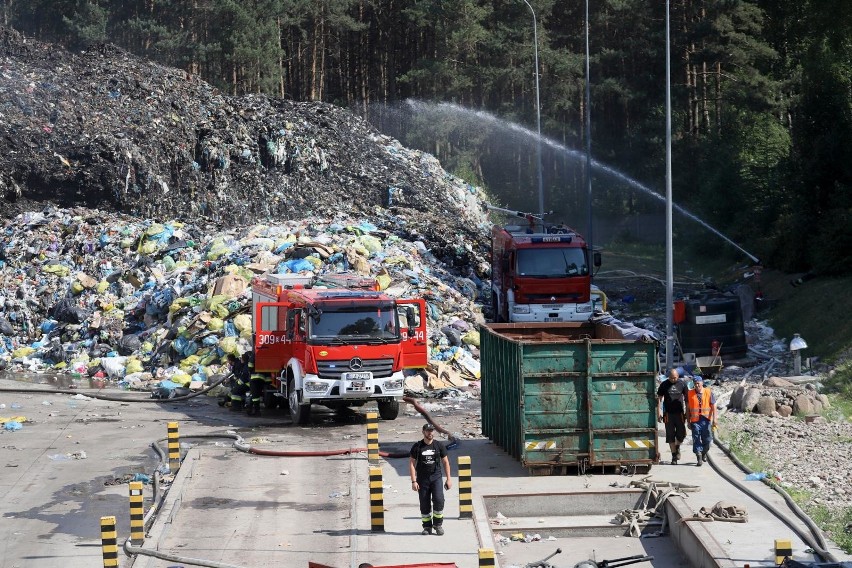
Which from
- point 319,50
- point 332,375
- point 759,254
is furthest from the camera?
point 319,50

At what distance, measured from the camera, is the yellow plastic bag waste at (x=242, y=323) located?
2642 centimetres

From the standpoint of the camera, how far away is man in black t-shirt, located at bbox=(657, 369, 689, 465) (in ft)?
54.2

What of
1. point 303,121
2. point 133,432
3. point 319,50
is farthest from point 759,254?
point 319,50

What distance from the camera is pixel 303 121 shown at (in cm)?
4703

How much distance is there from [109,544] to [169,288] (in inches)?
770

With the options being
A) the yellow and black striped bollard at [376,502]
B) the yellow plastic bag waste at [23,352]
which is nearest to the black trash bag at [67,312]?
the yellow plastic bag waste at [23,352]

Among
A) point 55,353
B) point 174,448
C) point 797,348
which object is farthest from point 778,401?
point 55,353

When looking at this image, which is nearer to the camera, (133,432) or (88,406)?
(133,432)

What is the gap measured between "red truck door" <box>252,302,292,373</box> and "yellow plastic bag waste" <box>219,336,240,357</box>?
3897 millimetres

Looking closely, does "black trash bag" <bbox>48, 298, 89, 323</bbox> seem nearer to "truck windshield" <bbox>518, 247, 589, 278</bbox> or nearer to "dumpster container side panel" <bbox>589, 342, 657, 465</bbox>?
"truck windshield" <bbox>518, 247, 589, 278</bbox>

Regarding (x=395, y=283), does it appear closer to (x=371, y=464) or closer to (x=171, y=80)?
(x=371, y=464)

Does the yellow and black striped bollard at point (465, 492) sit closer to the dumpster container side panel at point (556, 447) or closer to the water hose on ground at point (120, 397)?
the dumpster container side panel at point (556, 447)

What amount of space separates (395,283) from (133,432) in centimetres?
993

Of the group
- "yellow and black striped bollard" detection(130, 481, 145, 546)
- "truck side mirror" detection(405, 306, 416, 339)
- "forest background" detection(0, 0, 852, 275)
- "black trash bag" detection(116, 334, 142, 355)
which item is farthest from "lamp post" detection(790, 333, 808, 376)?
"forest background" detection(0, 0, 852, 275)
